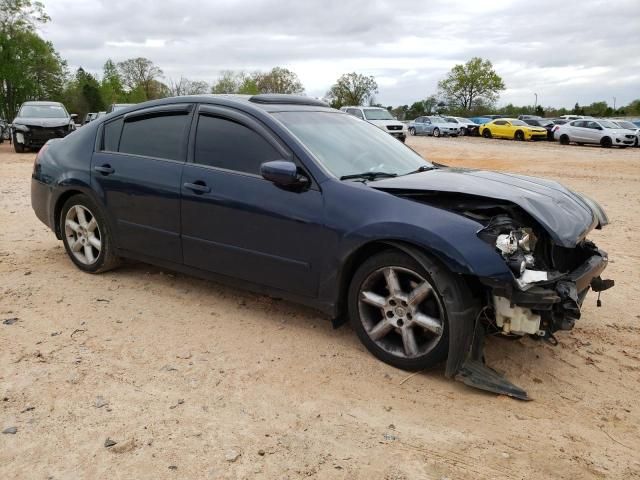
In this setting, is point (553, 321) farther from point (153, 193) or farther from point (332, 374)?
point (153, 193)

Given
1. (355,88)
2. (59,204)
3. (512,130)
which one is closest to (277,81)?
(355,88)

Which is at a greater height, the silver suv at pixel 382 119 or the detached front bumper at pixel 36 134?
the silver suv at pixel 382 119

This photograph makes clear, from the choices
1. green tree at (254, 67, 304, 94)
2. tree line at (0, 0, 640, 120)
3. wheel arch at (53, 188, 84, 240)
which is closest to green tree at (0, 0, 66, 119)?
tree line at (0, 0, 640, 120)

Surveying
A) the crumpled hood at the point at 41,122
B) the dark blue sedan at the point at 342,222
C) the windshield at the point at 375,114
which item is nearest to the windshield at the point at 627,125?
the windshield at the point at 375,114

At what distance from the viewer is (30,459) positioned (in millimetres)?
2652

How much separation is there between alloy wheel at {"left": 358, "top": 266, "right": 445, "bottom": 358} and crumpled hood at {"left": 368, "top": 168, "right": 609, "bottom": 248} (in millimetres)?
561

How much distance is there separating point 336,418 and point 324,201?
1.36 meters

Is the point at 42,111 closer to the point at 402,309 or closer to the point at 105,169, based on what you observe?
the point at 105,169

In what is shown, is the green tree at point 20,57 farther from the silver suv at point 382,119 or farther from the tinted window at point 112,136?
the tinted window at point 112,136

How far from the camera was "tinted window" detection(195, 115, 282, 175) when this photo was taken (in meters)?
4.08

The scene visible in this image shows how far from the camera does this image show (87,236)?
523cm

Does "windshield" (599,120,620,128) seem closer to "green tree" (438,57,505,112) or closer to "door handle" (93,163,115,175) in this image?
"door handle" (93,163,115,175)

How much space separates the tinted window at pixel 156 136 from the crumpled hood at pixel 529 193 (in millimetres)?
1698

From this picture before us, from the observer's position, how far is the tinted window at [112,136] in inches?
197
